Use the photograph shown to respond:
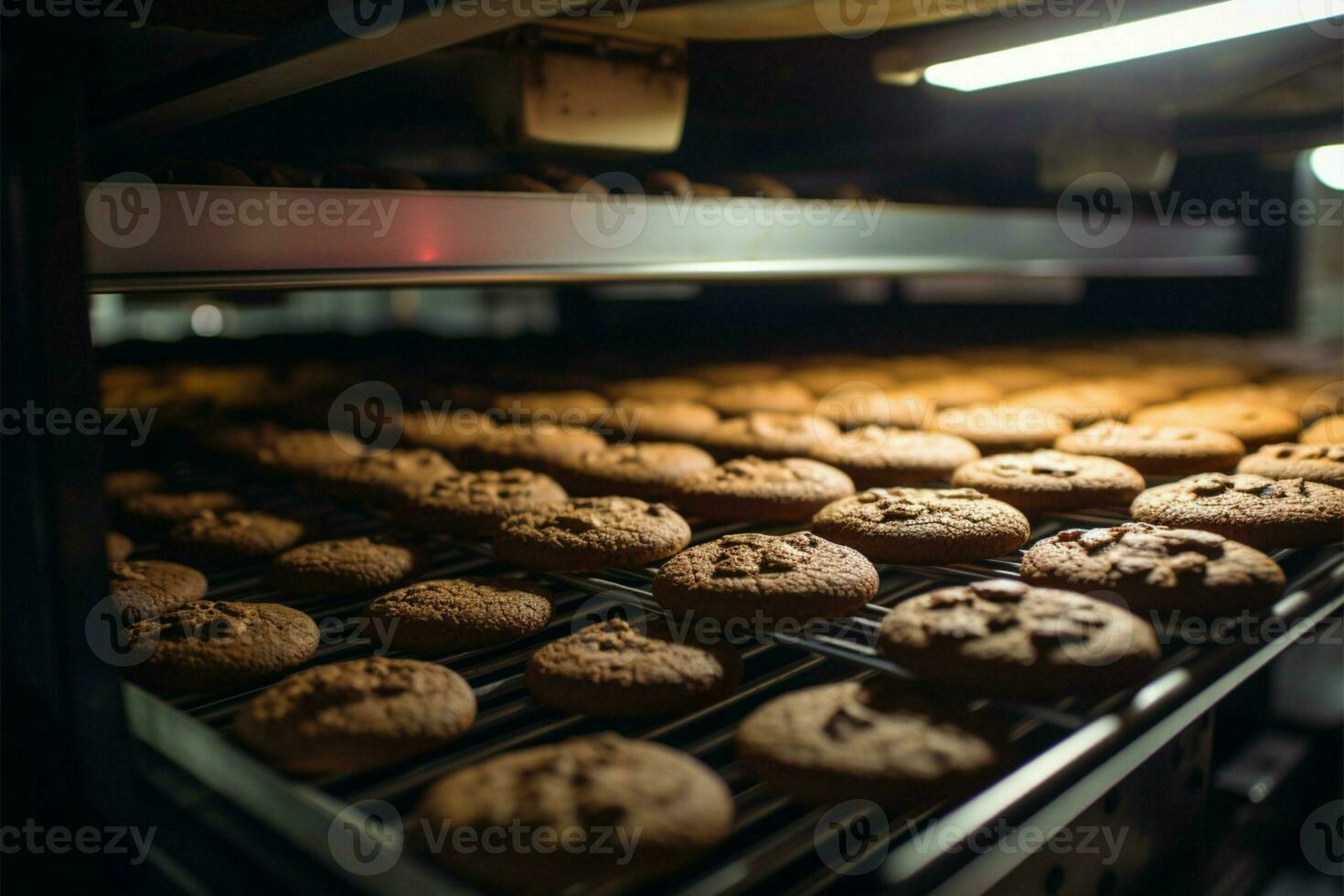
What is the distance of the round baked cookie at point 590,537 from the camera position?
Result: 5.30 ft

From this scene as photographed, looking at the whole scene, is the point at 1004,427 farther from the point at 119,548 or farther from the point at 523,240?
the point at 119,548

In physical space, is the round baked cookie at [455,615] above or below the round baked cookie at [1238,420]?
below

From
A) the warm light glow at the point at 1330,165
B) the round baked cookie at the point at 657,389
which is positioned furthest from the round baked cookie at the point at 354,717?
the warm light glow at the point at 1330,165

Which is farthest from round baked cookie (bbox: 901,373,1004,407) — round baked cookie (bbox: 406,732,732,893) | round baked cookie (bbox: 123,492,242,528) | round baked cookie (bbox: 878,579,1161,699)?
round baked cookie (bbox: 406,732,732,893)

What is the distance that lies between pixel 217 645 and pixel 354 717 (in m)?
0.34

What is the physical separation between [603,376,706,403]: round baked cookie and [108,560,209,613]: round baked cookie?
1470 millimetres

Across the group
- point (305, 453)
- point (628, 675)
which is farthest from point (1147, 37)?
point (305, 453)

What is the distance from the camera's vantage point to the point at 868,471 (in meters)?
2.07

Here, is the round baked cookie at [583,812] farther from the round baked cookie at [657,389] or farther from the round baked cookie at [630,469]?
the round baked cookie at [657,389]

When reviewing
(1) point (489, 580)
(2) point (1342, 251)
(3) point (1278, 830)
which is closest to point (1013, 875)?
(1) point (489, 580)

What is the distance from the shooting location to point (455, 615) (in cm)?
139

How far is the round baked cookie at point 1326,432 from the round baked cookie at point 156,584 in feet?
7.67

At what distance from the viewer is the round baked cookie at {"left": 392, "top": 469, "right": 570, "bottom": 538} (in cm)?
186

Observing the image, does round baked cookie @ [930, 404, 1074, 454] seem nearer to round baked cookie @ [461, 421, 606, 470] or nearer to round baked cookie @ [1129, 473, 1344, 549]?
round baked cookie @ [1129, 473, 1344, 549]
